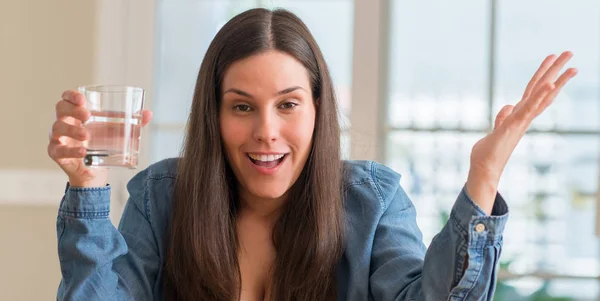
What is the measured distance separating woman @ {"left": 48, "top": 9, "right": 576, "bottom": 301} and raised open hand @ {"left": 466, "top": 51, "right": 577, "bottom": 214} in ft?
0.87

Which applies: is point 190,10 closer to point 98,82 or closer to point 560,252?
point 98,82

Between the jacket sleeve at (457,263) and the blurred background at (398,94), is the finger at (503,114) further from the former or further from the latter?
the blurred background at (398,94)

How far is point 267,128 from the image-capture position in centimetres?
162

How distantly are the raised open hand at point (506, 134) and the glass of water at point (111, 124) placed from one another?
526 mm

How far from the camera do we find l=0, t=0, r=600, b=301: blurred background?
291 cm

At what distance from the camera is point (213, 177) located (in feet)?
5.73

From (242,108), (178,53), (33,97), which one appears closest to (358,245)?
(242,108)

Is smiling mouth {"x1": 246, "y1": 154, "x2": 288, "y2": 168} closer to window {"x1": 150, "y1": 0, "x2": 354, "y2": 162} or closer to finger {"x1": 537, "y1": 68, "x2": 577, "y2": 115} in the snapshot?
finger {"x1": 537, "y1": 68, "x2": 577, "y2": 115}

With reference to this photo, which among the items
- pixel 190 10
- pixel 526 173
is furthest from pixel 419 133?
pixel 190 10

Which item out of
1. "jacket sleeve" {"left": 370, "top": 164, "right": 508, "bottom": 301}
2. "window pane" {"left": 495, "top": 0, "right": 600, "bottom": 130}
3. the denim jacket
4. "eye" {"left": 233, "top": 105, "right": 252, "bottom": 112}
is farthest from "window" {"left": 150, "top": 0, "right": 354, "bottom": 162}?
"jacket sleeve" {"left": 370, "top": 164, "right": 508, "bottom": 301}

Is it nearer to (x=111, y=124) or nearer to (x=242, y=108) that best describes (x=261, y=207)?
(x=242, y=108)

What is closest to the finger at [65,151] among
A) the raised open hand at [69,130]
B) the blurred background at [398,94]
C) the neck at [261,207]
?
the raised open hand at [69,130]

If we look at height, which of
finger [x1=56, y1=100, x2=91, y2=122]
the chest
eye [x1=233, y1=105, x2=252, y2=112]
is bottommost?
the chest

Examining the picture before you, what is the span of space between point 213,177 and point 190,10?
1648 millimetres
